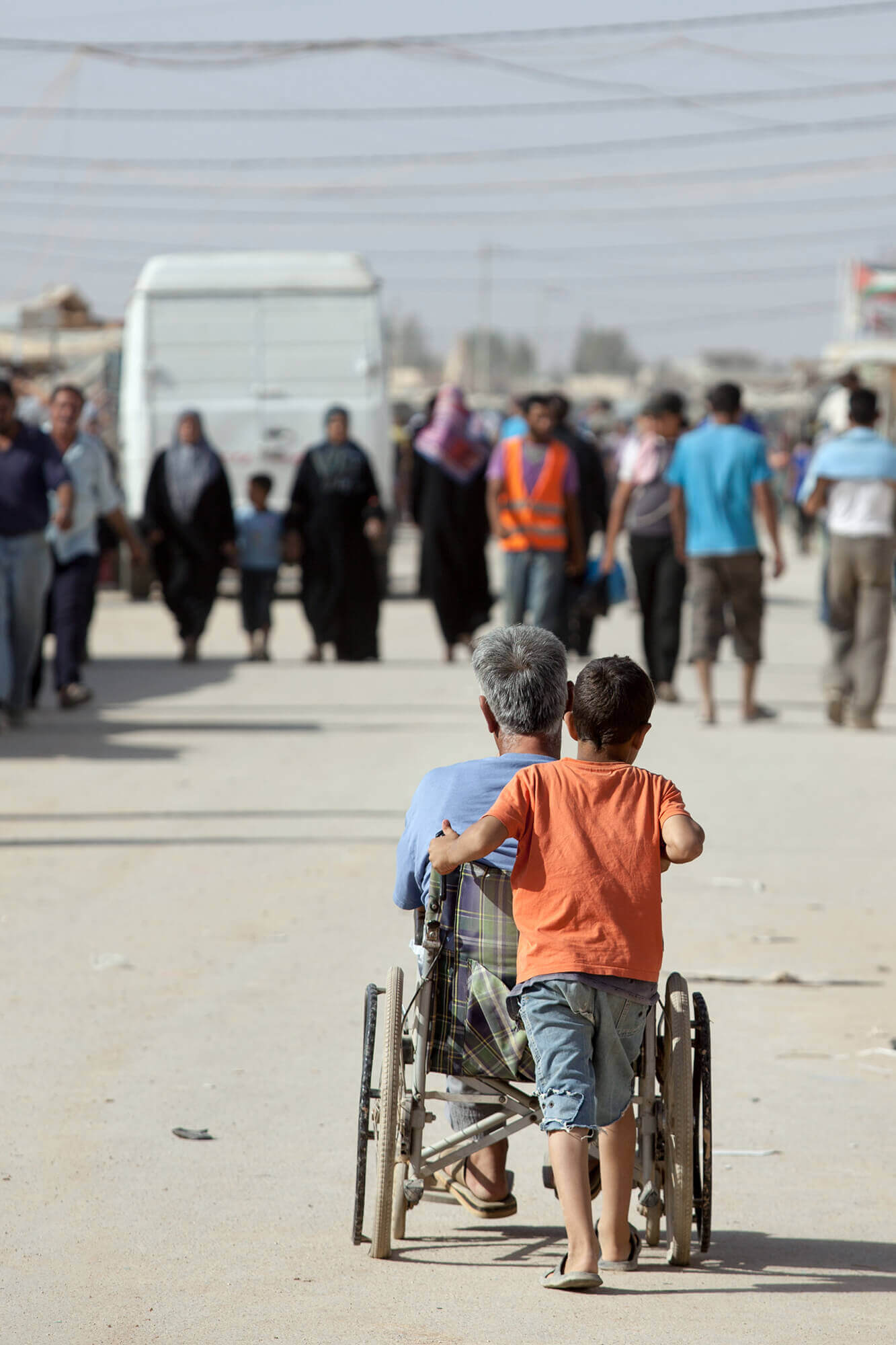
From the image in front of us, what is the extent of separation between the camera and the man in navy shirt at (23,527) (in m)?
10.4

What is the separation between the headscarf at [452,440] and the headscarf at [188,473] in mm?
1609

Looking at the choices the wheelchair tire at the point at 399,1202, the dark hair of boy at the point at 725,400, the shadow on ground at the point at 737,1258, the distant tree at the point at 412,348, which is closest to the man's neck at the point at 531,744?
the wheelchair tire at the point at 399,1202

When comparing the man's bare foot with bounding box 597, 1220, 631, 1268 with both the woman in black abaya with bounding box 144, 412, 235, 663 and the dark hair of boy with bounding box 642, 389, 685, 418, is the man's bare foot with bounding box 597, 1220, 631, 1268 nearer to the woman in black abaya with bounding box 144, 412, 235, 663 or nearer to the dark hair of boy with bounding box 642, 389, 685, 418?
the dark hair of boy with bounding box 642, 389, 685, 418

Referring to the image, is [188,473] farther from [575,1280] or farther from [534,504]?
[575,1280]

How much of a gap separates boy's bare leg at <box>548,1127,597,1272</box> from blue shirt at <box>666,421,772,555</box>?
312 inches

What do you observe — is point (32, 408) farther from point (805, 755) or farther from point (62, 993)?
point (62, 993)

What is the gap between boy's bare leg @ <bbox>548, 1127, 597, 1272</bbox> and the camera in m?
3.50

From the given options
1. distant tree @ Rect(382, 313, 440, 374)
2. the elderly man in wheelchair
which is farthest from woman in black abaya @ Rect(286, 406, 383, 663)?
distant tree @ Rect(382, 313, 440, 374)

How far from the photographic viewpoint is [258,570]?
14945 millimetres

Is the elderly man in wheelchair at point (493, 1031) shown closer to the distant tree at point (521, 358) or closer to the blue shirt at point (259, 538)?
the blue shirt at point (259, 538)

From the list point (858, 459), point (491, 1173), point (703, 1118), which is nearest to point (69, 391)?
point (858, 459)

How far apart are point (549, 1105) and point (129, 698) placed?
9.32 m

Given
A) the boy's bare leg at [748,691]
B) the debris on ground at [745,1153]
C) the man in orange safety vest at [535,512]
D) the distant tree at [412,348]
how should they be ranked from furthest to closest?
1. the distant tree at [412,348]
2. the man in orange safety vest at [535,512]
3. the boy's bare leg at [748,691]
4. the debris on ground at [745,1153]

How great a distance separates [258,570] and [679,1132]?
11.5 meters
